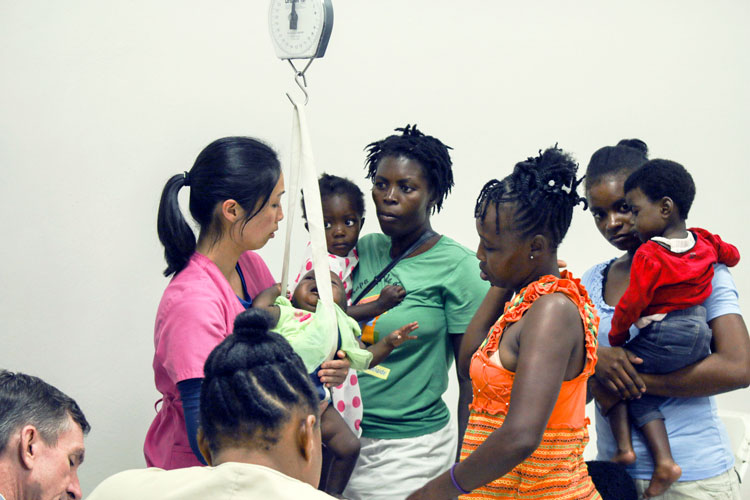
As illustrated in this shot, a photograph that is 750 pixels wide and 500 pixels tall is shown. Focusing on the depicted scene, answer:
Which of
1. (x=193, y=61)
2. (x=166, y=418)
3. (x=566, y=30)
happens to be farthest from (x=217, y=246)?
(x=566, y=30)

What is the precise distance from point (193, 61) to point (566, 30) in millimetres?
1715

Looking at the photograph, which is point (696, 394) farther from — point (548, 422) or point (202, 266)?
point (202, 266)

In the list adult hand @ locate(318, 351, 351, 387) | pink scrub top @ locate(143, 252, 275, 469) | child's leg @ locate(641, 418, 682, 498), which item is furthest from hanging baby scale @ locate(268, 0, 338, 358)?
child's leg @ locate(641, 418, 682, 498)

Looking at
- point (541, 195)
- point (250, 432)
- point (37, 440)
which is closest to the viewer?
point (250, 432)

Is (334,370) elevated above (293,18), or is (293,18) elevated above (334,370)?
(293,18)

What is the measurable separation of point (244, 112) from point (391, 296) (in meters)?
1.45

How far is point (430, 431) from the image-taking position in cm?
233

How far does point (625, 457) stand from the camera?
1.99 meters

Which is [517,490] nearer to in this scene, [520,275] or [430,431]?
[520,275]

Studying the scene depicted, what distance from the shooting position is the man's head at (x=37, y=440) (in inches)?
54.6

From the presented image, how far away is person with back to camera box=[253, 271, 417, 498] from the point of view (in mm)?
1927

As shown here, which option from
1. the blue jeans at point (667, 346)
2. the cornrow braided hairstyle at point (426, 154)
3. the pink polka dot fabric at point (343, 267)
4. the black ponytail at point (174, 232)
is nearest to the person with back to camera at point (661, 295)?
the blue jeans at point (667, 346)

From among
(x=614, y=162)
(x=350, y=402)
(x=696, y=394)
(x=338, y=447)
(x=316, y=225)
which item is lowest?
(x=338, y=447)

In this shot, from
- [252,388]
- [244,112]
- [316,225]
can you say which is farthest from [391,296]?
[244,112]
